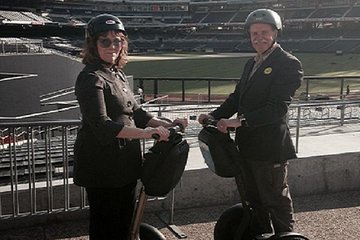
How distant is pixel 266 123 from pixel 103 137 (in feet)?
3.45

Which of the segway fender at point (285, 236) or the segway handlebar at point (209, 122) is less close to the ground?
the segway handlebar at point (209, 122)

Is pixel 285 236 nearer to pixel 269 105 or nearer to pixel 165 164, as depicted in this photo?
pixel 269 105

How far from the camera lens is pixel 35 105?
15477 millimetres

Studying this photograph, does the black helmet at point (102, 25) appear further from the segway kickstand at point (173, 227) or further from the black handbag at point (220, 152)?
the segway kickstand at point (173, 227)

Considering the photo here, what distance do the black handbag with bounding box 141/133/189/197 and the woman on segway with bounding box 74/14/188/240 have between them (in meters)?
0.12

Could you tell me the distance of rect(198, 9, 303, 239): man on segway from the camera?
298 centimetres

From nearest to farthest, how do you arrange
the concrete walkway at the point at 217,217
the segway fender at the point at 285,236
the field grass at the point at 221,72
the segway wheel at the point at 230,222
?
the segway fender at the point at 285,236
the segway wheel at the point at 230,222
the concrete walkway at the point at 217,217
the field grass at the point at 221,72

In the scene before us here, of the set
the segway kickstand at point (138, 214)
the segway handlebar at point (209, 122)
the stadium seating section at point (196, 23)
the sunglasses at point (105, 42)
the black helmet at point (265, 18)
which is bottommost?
the segway kickstand at point (138, 214)

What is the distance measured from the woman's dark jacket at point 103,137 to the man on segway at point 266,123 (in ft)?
1.91

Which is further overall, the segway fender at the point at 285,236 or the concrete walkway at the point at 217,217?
the concrete walkway at the point at 217,217

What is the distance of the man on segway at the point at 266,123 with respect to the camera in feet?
9.78

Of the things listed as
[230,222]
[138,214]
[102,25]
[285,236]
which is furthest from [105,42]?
[285,236]

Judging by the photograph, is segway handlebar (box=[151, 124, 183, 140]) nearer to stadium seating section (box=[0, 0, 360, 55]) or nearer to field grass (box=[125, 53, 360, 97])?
field grass (box=[125, 53, 360, 97])

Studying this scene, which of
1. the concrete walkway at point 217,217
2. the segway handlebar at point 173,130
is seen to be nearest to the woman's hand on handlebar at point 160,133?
the segway handlebar at point 173,130
